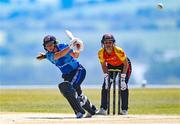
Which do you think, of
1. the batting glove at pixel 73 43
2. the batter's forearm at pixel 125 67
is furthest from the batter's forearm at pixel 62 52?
the batter's forearm at pixel 125 67

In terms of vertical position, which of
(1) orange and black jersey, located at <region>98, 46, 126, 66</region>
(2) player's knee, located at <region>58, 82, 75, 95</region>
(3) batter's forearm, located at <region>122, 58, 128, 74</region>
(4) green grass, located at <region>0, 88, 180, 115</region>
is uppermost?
(1) orange and black jersey, located at <region>98, 46, 126, 66</region>

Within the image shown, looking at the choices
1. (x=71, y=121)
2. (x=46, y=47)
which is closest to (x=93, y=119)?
(x=71, y=121)

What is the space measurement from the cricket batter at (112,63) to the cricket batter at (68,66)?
53.3 inches

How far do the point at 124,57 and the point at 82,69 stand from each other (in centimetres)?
166

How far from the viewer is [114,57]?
63.7ft

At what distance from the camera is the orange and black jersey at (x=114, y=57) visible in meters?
19.3

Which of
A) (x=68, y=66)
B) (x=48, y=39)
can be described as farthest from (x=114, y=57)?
(x=48, y=39)

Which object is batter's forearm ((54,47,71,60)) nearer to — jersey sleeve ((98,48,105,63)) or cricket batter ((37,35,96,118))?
cricket batter ((37,35,96,118))

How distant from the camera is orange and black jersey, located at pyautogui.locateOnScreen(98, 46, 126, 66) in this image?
63.3 feet

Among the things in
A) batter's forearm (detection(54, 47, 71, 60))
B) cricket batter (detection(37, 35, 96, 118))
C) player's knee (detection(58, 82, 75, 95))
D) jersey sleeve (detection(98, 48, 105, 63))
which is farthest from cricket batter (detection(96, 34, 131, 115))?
player's knee (detection(58, 82, 75, 95))

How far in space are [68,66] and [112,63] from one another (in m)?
2.09

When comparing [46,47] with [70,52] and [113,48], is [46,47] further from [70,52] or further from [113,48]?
[113,48]

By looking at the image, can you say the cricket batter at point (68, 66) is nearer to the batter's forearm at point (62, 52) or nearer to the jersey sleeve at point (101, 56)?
the batter's forearm at point (62, 52)

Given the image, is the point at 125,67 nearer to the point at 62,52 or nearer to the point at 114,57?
the point at 114,57
